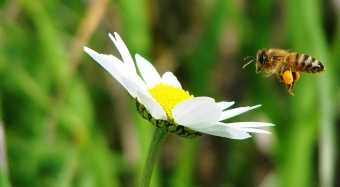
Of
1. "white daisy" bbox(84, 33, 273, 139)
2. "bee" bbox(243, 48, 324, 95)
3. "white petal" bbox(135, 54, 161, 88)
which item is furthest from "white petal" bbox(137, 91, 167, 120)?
"bee" bbox(243, 48, 324, 95)

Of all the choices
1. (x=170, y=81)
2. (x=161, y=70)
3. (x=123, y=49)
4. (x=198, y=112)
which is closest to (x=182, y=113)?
(x=198, y=112)

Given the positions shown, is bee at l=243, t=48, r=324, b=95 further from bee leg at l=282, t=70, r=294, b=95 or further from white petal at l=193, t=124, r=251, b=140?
white petal at l=193, t=124, r=251, b=140

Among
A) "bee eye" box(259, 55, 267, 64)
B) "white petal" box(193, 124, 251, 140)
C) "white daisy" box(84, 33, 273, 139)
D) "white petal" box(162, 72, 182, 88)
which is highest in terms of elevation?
"bee eye" box(259, 55, 267, 64)

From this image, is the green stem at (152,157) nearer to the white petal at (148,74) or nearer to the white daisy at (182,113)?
the white daisy at (182,113)

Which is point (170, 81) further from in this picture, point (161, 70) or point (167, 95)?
point (161, 70)

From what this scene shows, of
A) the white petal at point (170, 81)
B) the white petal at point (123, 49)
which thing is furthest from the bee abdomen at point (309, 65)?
the white petal at point (123, 49)

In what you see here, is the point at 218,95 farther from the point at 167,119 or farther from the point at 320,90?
the point at 167,119
